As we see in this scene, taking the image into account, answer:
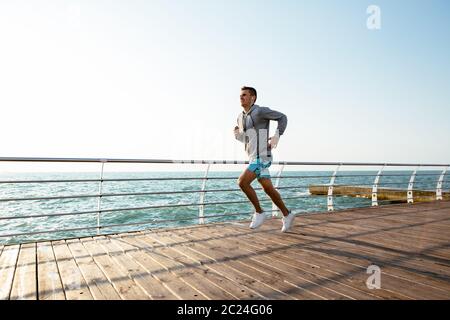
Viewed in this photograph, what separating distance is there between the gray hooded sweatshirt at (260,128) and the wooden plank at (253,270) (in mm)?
1180

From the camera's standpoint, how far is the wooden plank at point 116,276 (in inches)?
70.6

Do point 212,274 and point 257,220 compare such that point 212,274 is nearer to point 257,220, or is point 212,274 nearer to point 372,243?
point 257,220

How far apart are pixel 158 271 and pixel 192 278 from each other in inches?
12.3

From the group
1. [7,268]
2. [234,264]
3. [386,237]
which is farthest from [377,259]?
[7,268]

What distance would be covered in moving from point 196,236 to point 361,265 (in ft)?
6.05

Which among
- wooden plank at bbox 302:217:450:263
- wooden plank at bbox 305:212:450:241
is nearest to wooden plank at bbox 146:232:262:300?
wooden plank at bbox 302:217:450:263

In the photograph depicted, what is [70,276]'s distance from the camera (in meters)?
2.11

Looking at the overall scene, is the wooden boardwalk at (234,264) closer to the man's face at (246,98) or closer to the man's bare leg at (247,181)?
the man's bare leg at (247,181)

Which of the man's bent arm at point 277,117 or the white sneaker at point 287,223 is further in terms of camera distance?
the white sneaker at point 287,223

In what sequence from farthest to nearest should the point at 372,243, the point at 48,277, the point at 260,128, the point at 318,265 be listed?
the point at 260,128
the point at 372,243
the point at 318,265
the point at 48,277

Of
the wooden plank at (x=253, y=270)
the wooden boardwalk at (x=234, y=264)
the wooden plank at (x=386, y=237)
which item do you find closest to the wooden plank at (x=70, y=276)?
the wooden boardwalk at (x=234, y=264)
